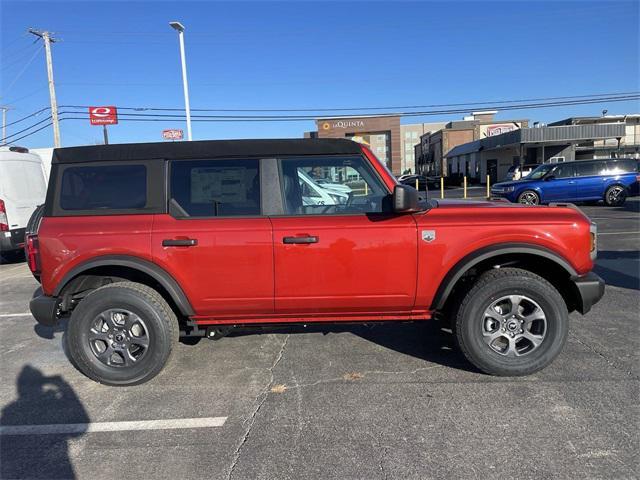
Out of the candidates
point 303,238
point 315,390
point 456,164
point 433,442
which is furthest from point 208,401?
point 456,164

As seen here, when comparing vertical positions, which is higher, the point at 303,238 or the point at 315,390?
the point at 303,238

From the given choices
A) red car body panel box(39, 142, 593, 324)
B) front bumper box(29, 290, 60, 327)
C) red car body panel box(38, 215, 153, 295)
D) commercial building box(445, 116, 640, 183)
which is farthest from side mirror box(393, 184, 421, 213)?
commercial building box(445, 116, 640, 183)

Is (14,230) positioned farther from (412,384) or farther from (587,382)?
(587,382)

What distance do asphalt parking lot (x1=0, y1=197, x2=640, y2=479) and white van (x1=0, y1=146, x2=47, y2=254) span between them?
18.2 ft

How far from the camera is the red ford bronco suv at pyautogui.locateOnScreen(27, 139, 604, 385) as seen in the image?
3543mm

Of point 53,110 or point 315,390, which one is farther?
point 53,110

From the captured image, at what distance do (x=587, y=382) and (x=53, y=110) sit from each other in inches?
1076

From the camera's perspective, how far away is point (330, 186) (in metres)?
3.80

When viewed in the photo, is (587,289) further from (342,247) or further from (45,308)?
(45,308)

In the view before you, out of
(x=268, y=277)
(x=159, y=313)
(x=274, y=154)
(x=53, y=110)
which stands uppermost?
(x=53, y=110)

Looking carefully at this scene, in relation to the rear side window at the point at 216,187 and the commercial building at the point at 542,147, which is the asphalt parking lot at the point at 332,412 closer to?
the rear side window at the point at 216,187

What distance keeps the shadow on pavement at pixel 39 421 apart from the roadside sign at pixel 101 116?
21.7 meters

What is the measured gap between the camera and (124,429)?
310 cm

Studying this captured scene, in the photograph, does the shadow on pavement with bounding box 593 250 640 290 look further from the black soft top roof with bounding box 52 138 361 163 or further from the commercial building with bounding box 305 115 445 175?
the commercial building with bounding box 305 115 445 175
